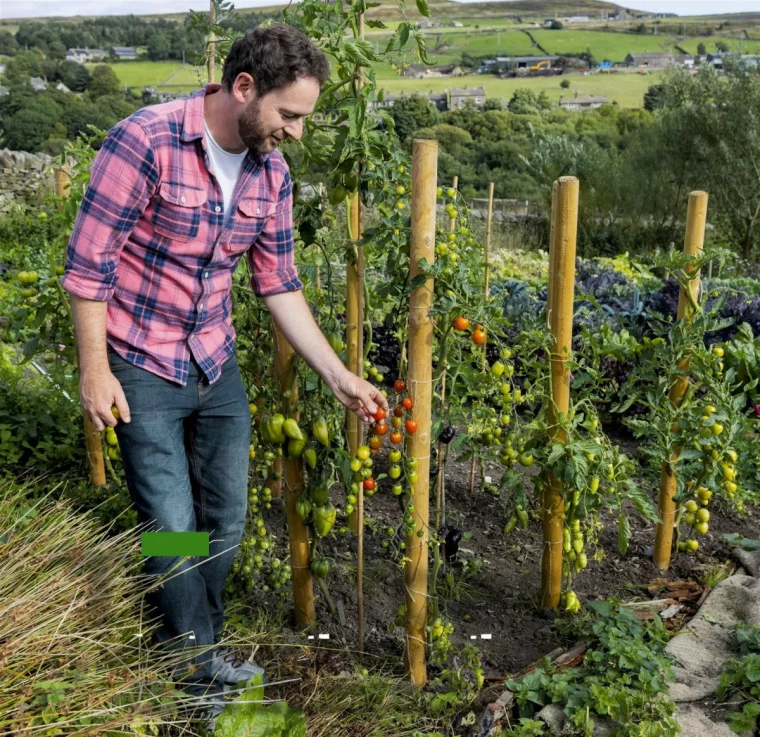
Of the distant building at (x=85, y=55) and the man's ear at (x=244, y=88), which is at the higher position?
the distant building at (x=85, y=55)

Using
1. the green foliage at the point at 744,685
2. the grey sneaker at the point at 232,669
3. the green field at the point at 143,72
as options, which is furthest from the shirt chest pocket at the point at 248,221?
the green field at the point at 143,72

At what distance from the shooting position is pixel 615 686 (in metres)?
2.12

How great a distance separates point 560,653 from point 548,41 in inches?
1906

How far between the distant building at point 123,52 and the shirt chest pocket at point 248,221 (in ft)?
102

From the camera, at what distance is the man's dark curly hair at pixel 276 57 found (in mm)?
1728

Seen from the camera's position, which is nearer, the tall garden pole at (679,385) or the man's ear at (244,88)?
the man's ear at (244,88)

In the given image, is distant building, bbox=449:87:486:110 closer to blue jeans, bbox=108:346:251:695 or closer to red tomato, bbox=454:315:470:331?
red tomato, bbox=454:315:470:331

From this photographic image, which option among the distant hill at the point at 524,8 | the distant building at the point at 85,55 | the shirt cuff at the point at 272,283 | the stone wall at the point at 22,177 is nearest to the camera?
the shirt cuff at the point at 272,283

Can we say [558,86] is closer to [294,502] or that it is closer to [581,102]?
[581,102]

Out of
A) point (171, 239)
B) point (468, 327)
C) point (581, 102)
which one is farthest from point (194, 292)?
point (581, 102)

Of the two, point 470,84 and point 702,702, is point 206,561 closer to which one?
point 702,702

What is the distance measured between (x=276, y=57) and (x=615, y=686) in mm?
1785

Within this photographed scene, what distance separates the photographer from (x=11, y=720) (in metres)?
1.71

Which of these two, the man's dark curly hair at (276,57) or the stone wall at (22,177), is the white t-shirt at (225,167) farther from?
the stone wall at (22,177)
